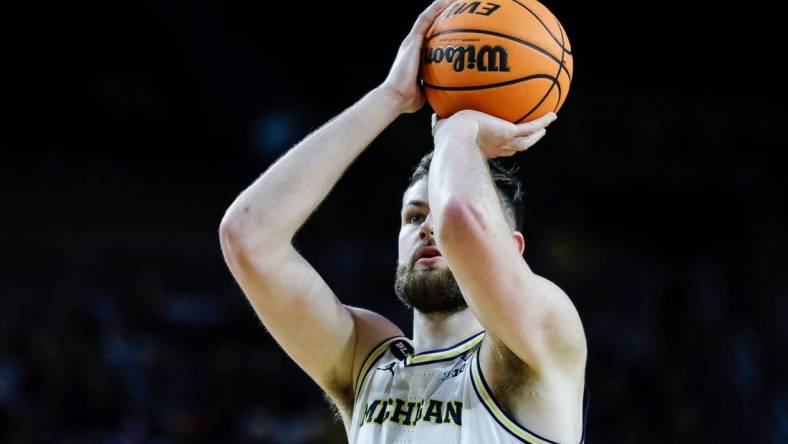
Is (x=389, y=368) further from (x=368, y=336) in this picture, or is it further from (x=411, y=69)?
(x=411, y=69)

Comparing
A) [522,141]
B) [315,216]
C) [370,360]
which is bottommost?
[315,216]

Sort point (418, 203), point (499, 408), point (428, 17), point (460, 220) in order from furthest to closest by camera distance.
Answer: point (418, 203) < point (428, 17) < point (499, 408) < point (460, 220)

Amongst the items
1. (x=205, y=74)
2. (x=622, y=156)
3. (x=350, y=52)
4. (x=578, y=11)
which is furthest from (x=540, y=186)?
(x=205, y=74)

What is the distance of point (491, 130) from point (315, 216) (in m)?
7.60

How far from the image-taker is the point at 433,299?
317cm

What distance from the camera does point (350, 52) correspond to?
10.8m

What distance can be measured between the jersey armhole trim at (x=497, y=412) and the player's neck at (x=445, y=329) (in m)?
0.32

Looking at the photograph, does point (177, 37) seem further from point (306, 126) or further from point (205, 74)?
point (306, 126)

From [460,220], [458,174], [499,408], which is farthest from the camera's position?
[499,408]

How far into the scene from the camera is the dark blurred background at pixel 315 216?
8.32 meters

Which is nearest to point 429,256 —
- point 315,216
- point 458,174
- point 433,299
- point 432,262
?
point 432,262

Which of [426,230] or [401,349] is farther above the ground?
[426,230]

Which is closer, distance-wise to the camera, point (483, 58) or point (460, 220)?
point (460, 220)

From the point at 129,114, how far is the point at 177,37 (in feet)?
4.87
